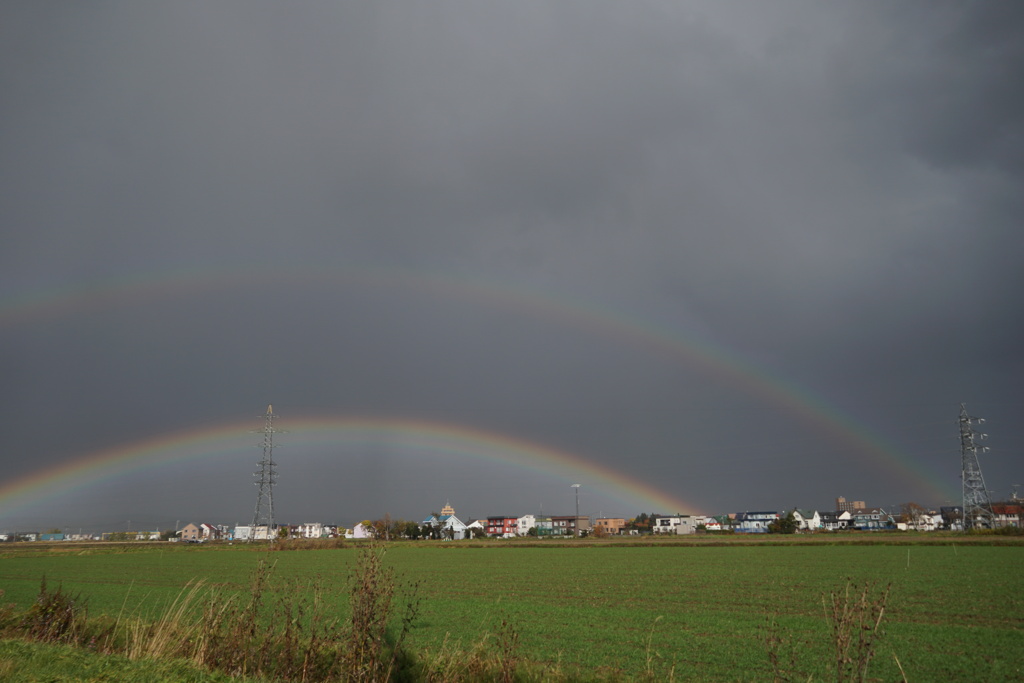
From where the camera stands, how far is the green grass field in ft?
58.6

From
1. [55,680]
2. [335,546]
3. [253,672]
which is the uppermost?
[55,680]

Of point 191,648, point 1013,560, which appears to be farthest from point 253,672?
point 1013,560

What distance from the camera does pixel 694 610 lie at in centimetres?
2884

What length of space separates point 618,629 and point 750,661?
250 inches

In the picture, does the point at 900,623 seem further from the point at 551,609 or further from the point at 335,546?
the point at 335,546

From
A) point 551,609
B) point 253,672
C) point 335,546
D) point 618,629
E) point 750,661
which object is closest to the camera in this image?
point 253,672

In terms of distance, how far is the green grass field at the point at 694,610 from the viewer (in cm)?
1786

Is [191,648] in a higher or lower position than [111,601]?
higher

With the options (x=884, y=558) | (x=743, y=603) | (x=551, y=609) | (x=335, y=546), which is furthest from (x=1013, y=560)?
(x=335, y=546)

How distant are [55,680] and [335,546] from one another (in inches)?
4700

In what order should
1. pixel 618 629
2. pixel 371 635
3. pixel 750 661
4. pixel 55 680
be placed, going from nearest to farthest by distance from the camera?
pixel 55 680
pixel 371 635
pixel 750 661
pixel 618 629

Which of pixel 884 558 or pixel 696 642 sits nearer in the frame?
pixel 696 642

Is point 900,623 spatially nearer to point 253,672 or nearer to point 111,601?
point 253,672

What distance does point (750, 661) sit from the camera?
18.1 metres
